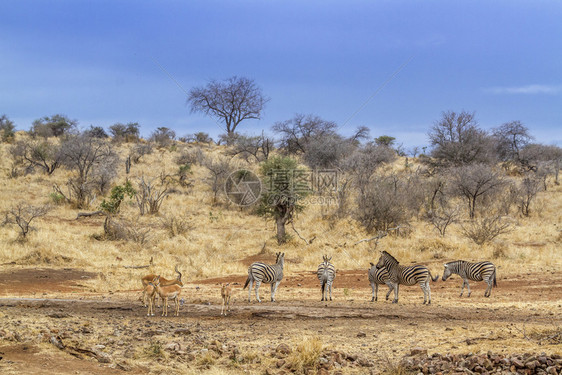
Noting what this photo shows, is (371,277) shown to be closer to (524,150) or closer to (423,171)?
(423,171)

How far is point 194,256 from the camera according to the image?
20.0m

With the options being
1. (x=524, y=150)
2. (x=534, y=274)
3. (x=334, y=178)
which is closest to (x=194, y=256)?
(x=534, y=274)

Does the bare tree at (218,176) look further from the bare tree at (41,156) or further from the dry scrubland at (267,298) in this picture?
the bare tree at (41,156)

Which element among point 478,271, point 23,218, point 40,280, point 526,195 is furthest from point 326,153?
point 40,280

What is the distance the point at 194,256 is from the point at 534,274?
40.1ft

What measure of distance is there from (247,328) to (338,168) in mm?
27438

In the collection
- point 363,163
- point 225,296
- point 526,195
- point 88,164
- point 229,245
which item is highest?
point 363,163

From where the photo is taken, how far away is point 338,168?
36188 mm

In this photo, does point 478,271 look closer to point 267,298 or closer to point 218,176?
point 267,298

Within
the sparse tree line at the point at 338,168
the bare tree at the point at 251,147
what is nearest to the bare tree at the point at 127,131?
the sparse tree line at the point at 338,168

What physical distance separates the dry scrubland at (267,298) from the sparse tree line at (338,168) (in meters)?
1.13

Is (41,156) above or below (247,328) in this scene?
above

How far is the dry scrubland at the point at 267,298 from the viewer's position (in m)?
7.70

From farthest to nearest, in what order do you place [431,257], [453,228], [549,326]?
[453,228] → [431,257] → [549,326]
